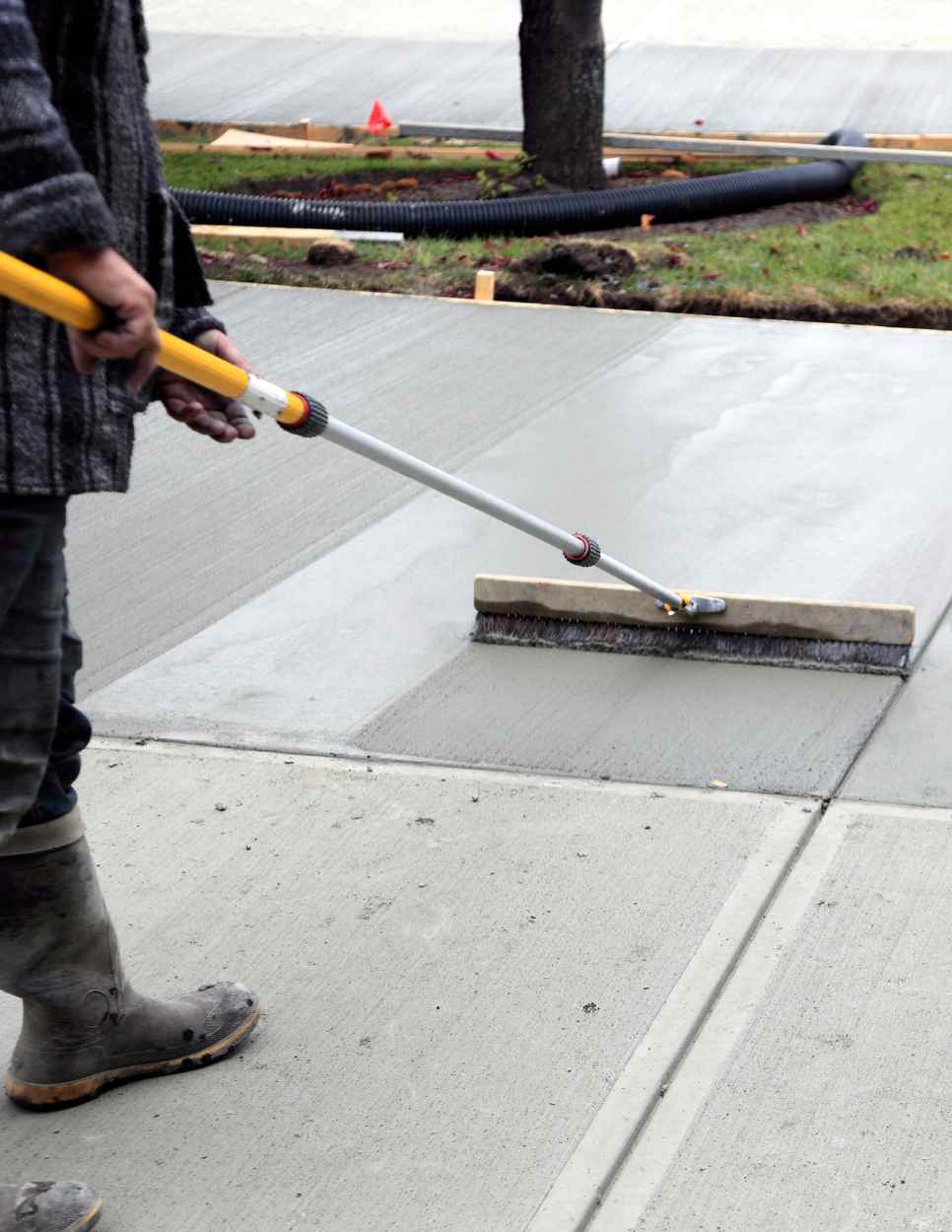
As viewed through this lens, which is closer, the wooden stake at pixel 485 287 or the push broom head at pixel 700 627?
the push broom head at pixel 700 627

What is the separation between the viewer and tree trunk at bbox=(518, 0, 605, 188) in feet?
28.8

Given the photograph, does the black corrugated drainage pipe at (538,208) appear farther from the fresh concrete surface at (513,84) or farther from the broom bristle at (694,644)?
the broom bristle at (694,644)

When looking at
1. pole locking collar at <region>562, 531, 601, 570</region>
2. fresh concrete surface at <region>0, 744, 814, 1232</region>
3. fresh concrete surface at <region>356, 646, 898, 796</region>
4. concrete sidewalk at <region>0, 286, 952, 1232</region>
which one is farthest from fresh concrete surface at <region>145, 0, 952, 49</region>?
fresh concrete surface at <region>0, 744, 814, 1232</region>

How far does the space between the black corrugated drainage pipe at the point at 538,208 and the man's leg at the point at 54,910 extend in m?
5.95

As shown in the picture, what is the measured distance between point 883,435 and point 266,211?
157 inches

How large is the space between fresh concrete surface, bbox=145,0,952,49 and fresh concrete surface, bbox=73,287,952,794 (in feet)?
23.6

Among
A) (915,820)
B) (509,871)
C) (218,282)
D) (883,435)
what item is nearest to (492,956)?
(509,871)

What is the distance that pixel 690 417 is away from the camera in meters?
5.34

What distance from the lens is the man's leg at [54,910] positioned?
2023 mm

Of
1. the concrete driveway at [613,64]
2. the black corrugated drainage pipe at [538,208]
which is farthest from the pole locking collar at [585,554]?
the concrete driveway at [613,64]

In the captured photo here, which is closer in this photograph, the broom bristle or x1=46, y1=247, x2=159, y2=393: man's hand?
x1=46, y1=247, x2=159, y2=393: man's hand

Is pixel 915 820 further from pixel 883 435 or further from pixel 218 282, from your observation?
pixel 218 282

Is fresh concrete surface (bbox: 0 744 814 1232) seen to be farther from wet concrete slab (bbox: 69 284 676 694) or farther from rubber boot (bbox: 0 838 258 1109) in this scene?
wet concrete slab (bbox: 69 284 676 694)

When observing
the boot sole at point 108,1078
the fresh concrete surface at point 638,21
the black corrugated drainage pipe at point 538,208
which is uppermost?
the fresh concrete surface at point 638,21
